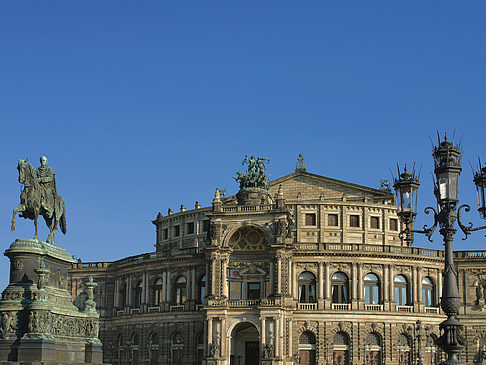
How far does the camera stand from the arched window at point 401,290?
238 feet

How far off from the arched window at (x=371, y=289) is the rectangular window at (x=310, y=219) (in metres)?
9.70

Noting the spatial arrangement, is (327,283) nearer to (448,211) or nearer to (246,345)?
(246,345)

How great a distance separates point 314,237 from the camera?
7856 centimetres

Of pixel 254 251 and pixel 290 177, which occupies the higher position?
pixel 290 177

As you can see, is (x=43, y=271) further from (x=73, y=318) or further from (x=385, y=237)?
(x=385, y=237)

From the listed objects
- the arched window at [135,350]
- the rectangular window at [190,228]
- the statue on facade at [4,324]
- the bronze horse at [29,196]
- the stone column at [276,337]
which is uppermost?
the rectangular window at [190,228]

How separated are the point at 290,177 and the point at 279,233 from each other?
15777mm

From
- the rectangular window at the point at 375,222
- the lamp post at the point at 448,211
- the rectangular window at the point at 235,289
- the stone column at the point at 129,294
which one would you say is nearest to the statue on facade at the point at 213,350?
the rectangular window at the point at 235,289

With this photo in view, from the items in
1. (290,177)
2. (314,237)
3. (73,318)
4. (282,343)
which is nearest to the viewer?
(73,318)

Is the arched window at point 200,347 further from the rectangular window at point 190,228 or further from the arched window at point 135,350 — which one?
the rectangular window at point 190,228

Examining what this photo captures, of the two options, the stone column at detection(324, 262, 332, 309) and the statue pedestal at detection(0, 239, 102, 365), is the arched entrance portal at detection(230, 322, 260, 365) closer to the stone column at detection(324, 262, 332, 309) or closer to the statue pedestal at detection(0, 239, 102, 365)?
the stone column at detection(324, 262, 332, 309)

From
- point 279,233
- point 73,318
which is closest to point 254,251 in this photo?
point 279,233

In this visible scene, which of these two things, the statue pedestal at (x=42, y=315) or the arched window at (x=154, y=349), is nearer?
the statue pedestal at (x=42, y=315)

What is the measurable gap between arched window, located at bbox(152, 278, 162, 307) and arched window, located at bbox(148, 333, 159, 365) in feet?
11.0
